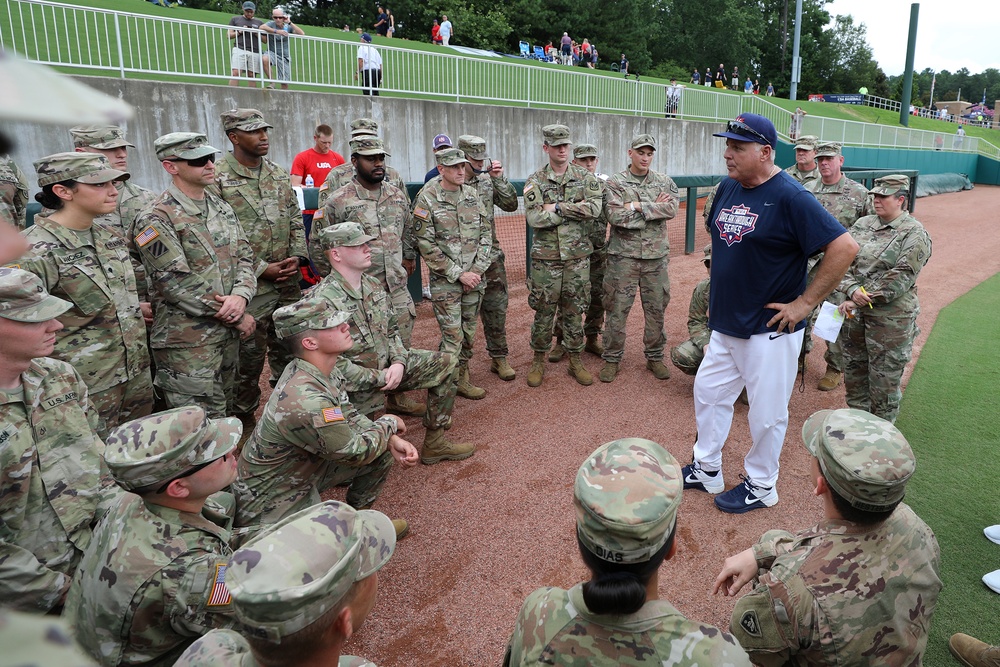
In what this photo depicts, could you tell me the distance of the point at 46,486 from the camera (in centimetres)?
267

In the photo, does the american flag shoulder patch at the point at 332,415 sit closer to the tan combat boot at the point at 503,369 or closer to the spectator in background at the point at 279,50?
the tan combat boot at the point at 503,369

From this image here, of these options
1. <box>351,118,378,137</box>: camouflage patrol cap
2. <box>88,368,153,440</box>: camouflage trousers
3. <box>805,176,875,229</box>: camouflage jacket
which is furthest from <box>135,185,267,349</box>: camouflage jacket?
<box>805,176,875,229</box>: camouflage jacket

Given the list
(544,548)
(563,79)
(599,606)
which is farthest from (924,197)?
(599,606)

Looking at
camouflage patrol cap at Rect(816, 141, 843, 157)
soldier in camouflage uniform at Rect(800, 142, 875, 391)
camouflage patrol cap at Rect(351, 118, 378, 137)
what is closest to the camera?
camouflage patrol cap at Rect(351, 118, 378, 137)

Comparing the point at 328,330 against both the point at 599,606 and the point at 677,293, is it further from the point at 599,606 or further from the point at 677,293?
the point at 677,293

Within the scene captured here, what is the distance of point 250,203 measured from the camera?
510 cm

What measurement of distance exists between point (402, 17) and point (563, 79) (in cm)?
1958

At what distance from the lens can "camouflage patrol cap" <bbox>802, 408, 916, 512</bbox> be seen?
6.61 ft

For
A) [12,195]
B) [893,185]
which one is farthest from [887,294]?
[12,195]

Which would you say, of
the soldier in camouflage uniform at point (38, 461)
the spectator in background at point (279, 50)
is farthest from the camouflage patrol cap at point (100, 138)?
the spectator in background at point (279, 50)

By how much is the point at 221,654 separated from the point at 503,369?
4.85 meters

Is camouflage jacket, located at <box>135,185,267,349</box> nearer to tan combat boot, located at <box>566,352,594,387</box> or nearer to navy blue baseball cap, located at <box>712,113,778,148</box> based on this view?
tan combat boot, located at <box>566,352,594,387</box>

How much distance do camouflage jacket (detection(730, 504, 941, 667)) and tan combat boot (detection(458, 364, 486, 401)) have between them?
12.7ft

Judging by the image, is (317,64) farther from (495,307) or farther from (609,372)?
(609,372)
